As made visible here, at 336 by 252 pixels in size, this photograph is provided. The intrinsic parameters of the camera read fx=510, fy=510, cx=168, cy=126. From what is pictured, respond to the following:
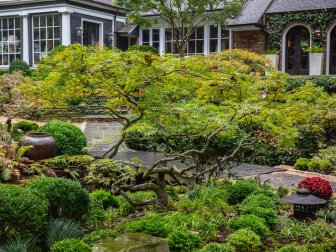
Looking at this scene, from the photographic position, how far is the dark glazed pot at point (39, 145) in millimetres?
9789

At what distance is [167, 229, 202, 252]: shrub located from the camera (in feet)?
18.8

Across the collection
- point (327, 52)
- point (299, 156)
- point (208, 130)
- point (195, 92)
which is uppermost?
point (327, 52)

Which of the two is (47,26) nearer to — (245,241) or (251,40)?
(251,40)

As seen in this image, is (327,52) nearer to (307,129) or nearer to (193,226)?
(307,129)

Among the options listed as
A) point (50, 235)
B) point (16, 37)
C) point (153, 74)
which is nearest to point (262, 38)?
point (16, 37)

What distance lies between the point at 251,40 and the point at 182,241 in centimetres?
1931

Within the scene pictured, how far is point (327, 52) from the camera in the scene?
2220 centimetres

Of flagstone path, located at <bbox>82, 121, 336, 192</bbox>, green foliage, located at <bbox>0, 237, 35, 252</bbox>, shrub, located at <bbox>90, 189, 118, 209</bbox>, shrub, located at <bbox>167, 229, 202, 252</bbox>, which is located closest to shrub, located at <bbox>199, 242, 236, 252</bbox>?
shrub, located at <bbox>167, 229, 202, 252</bbox>

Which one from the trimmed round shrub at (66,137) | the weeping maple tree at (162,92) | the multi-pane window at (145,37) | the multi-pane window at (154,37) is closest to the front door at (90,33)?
the multi-pane window at (145,37)

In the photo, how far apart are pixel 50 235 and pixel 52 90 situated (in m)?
2.84

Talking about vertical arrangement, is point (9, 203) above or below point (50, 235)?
above

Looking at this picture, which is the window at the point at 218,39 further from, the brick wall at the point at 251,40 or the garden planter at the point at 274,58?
the garden planter at the point at 274,58

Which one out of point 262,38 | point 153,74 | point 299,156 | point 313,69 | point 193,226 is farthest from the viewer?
point 262,38

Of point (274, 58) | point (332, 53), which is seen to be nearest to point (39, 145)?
point (274, 58)
